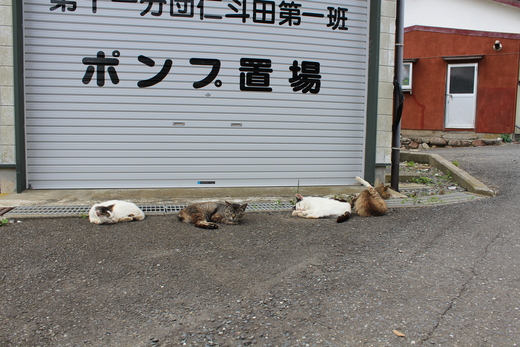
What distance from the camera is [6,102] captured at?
6062 mm

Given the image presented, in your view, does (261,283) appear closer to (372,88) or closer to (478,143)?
(372,88)

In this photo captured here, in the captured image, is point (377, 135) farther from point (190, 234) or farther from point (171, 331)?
point (171, 331)

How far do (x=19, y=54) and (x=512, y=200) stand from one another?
767 cm

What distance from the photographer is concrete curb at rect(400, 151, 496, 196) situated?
704 centimetres

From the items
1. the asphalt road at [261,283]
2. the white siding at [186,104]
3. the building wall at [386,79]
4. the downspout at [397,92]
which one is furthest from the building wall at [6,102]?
the downspout at [397,92]

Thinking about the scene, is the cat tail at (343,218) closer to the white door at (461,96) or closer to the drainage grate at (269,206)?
the drainage grate at (269,206)

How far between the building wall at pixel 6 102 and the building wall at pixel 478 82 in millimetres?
12739

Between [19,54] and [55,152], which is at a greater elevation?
[19,54]

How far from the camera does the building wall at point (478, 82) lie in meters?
13.5

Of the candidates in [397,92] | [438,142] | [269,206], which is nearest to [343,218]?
[269,206]

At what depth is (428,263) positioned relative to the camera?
12.2 feet

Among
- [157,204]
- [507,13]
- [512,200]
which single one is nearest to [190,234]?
[157,204]

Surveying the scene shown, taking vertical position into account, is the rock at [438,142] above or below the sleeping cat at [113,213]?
above

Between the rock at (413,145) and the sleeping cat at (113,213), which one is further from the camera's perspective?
the rock at (413,145)
